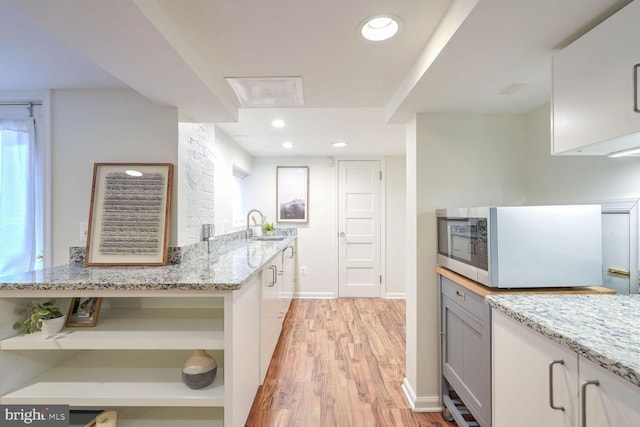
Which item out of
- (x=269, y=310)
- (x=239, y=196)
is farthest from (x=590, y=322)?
(x=239, y=196)

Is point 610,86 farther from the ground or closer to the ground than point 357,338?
farther from the ground

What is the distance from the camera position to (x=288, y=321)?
3.34m

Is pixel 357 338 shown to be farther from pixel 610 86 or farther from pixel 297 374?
pixel 610 86

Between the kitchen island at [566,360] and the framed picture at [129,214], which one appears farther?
the framed picture at [129,214]

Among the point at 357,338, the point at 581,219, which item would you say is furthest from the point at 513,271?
the point at 357,338

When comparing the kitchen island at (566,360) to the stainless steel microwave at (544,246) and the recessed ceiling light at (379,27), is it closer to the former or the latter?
the stainless steel microwave at (544,246)

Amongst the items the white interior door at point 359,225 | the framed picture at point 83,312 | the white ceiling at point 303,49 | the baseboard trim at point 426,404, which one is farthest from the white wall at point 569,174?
the framed picture at point 83,312

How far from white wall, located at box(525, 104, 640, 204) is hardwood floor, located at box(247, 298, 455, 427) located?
5.09 feet

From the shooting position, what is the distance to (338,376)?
2.17 m

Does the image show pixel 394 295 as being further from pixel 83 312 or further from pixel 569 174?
pixel 83 312

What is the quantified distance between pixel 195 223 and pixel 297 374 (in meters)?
1.45

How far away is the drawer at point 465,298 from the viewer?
4.22 feet

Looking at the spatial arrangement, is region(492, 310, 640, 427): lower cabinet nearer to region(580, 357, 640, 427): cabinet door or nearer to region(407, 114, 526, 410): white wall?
region(580, 357, 640, 427): cabinet door

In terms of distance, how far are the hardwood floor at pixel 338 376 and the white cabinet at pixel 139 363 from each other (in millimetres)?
378
